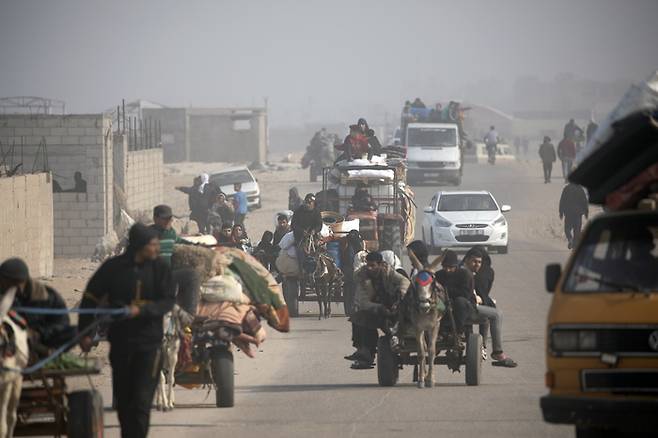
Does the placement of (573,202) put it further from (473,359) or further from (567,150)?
(567,150)

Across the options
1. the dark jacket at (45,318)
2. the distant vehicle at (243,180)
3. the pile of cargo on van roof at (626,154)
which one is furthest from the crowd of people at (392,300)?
the distant vehicle at (243,180)

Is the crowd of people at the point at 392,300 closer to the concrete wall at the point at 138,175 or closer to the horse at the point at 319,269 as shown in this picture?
the horse at the point at 319,269

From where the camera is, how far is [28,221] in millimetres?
31516

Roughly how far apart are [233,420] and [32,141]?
26296mm

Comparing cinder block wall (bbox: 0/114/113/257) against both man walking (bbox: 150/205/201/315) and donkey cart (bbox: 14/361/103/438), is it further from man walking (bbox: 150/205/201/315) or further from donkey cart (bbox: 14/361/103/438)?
donkey cart (bbox: 14/361/103/438)

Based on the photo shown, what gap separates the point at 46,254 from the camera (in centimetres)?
3309

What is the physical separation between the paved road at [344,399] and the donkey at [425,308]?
52 centimetres

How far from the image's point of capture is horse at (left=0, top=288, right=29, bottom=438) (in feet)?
35.8

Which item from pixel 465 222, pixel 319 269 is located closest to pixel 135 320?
pixel 319 269

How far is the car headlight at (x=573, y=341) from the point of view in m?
10.9

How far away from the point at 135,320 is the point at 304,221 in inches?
547

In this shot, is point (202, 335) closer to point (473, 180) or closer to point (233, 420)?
point (233, 420)

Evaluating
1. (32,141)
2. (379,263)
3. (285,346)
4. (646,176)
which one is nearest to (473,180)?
(32,141)

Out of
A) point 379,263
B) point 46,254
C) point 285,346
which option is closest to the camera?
point 379,263
